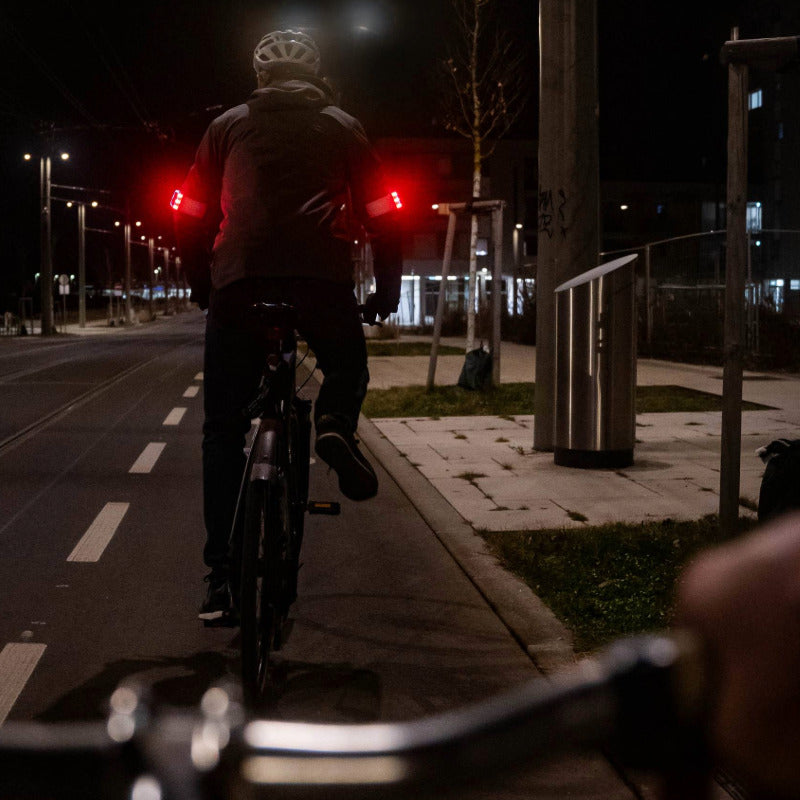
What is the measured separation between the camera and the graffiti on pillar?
9875mm

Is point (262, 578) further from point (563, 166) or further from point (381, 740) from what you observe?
point (563, 166)

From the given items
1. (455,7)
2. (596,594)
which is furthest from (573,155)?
(455,7)

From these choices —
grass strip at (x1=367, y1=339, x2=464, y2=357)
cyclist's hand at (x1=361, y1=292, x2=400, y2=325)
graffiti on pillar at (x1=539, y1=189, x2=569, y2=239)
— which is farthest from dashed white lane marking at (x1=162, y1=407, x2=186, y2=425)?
grass strip at (x1=367, y1=339, x2=464, y2=357)

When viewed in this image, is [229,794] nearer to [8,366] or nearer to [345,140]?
[345,140]

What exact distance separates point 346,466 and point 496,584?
1.65 m

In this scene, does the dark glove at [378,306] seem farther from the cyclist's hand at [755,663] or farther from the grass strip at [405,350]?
the grass strip at [405,350]

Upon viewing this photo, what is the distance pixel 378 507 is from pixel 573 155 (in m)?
3.35

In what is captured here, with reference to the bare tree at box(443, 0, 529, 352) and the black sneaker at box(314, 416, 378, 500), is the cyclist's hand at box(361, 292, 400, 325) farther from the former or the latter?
the bare tree at box(443, 0, 529, 352)

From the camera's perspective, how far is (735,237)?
18.1ft

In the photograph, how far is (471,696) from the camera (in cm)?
405

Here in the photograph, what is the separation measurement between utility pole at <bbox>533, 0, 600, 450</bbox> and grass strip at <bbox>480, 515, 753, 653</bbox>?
336 cm

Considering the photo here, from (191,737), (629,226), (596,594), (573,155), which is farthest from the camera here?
(629,226)

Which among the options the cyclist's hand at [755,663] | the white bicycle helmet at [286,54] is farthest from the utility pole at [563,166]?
the cyclist's hand at [755,663]

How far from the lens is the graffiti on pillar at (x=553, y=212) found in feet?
32.4
